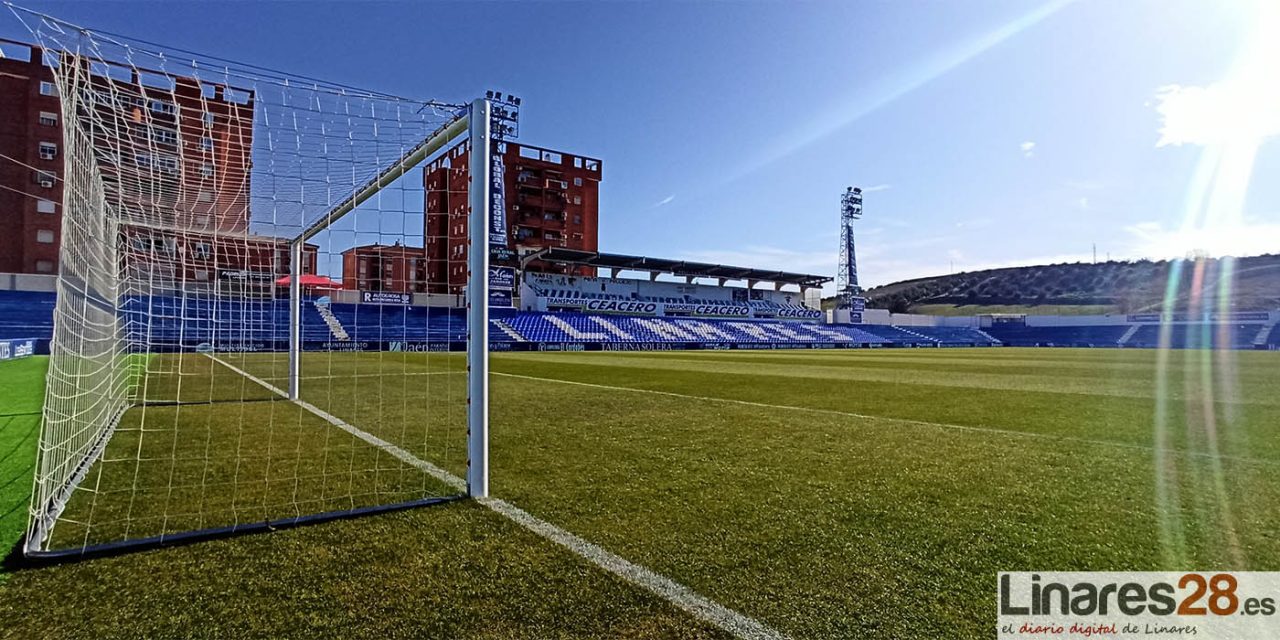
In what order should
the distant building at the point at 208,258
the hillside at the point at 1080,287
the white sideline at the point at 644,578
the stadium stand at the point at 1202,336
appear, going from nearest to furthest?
the white sideline at the point at 644,578 < the distant building at the point at 208,258 < the stadium stand at the point at 1202,336 < the hillside at the point at 1080,287

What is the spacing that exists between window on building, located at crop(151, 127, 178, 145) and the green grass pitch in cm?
238

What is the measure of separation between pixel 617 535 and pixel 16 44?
360cm

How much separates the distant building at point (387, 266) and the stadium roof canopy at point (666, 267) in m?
33.5

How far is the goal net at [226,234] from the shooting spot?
10.3ft

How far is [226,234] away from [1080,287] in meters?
162

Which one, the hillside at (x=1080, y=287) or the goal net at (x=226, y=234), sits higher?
the hillside at (x=1080, y=287)

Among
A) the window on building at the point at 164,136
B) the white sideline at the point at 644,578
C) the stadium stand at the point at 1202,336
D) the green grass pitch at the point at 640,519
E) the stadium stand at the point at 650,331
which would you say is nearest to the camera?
the white sideline at the point at 644,578

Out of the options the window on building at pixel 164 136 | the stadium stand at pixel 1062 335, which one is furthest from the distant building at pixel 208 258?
the stadium stand at pixel 1062 335

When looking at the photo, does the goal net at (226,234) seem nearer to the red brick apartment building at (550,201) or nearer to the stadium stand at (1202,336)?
the red brick apartment building at (550,201)

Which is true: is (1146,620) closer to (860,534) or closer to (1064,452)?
(860,534)

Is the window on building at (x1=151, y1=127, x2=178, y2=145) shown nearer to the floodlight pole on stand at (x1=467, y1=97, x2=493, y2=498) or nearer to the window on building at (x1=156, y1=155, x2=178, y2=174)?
the window on building at (x1=156, y1=155, x2=178, y2=174)

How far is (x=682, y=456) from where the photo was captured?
4766 millimetres

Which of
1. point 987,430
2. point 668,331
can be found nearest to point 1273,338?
point 668,331

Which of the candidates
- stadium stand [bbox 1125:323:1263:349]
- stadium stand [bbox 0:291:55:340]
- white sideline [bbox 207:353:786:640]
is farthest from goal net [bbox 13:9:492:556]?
stadium stand [bbox 1125:323:1263:349]
